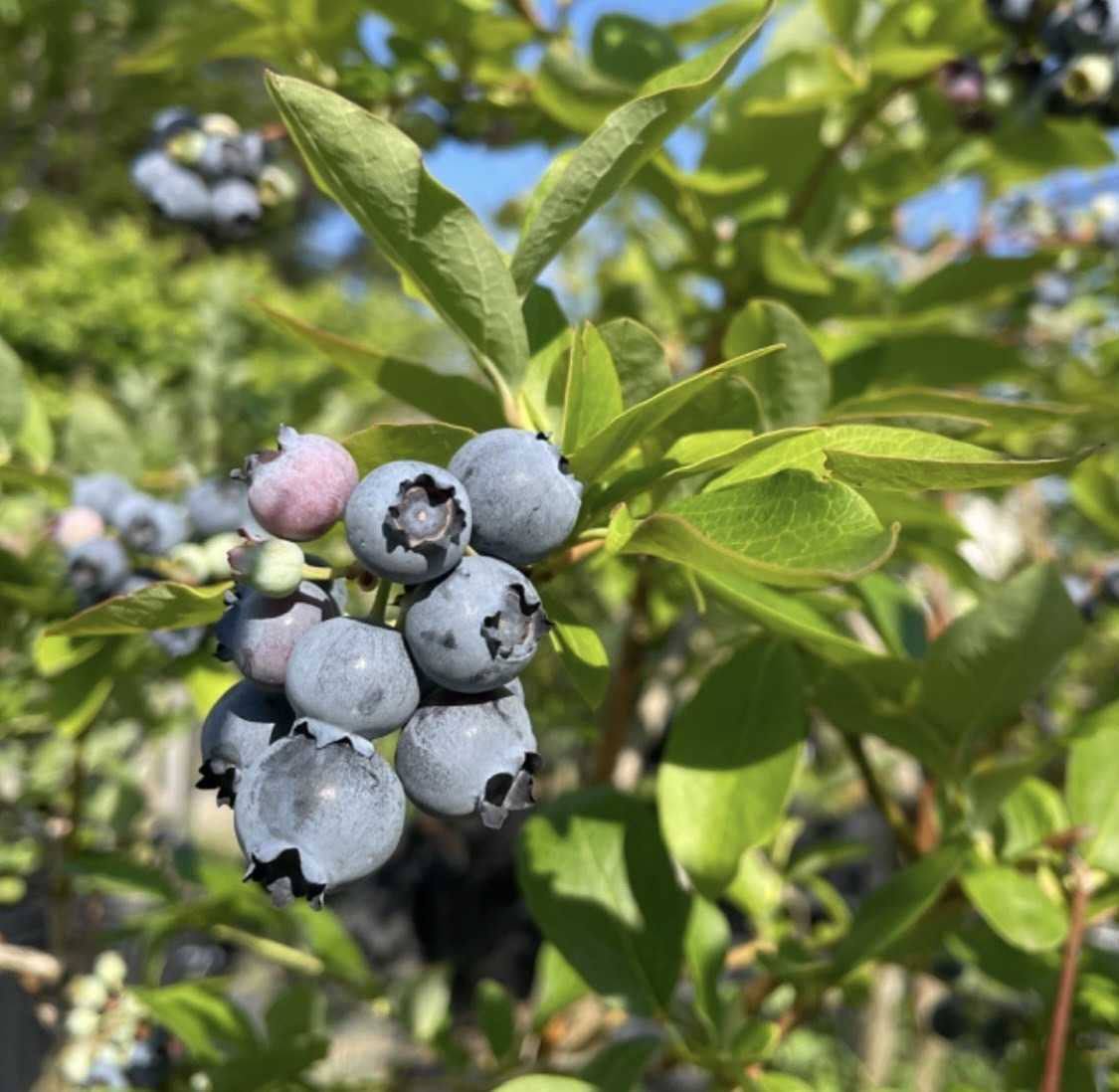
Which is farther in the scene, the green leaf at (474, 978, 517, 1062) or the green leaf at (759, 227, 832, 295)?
the green leaf at (474, 978, 517, 1062)

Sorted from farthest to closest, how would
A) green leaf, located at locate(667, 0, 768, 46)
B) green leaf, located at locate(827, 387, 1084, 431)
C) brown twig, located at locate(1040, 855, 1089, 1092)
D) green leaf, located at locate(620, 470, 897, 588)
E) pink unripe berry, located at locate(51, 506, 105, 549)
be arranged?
green leaf, located at locate(667, 0, 768, 46) < pink unripe berry, located at locate(51, 506, 105, 549) < brown twig, located at locate(1040, 855, 1089, 1092) < green leaf, located at locate(827, 387, 1084, 431) < green leaf, located at locate(620, 470, 897, 588)

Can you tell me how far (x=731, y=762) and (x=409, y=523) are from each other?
1.47 ft

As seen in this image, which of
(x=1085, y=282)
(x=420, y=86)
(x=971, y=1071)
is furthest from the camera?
(x=971, y=1071)

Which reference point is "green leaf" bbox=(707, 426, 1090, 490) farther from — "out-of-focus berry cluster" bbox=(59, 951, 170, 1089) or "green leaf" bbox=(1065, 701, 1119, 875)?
"out-of-focus berry cluster" bbox=(59, 951, 170, 1089)

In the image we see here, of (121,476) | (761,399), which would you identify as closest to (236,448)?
(121,476)

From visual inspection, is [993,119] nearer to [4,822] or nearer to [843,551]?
[843,551]

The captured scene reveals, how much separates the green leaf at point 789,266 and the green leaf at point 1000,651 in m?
0.38

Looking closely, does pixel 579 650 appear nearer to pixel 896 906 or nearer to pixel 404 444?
pixel 404 444

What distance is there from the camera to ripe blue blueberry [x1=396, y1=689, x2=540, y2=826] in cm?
54

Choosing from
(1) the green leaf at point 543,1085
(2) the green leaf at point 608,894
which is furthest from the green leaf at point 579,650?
(2) the green leaf at point 608,894

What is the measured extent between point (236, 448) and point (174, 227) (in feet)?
0.94

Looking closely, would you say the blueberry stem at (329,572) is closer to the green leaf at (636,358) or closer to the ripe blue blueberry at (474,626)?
the ripe blue blueberry at (474,626)

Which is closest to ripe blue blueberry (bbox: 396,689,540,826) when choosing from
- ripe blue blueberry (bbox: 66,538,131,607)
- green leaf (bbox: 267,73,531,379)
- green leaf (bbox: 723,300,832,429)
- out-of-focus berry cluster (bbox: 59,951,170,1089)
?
green leaf (bbox: 267,73,531,379)

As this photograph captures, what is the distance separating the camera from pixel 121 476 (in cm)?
125
